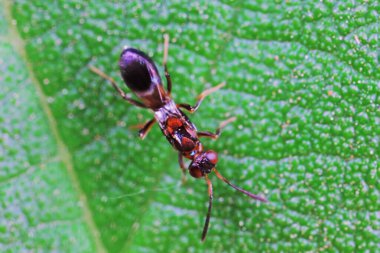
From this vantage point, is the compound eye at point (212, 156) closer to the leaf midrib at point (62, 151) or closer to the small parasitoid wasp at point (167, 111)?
the small parasitoid wasp at point (167, 111)

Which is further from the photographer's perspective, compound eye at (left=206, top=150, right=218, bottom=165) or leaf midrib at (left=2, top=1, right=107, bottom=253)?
leaf midrib at (left=2, top=1, right=107, bottom=253)

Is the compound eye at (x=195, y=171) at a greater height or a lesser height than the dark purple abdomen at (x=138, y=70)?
lesser

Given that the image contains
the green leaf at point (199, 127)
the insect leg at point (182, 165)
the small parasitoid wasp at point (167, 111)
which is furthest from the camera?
the insect leg at point (182, 165)

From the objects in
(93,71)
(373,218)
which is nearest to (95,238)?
(93,71)

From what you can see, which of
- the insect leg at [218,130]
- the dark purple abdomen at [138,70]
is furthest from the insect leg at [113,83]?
the insect leg at [218,130]

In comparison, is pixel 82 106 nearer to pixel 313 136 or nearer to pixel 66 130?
pixel 66 130

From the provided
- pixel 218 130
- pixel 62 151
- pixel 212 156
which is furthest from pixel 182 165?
pixel 62 151

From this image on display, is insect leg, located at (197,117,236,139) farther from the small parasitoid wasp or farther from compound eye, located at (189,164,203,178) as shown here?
compound eye, located at (189,164,203,178)

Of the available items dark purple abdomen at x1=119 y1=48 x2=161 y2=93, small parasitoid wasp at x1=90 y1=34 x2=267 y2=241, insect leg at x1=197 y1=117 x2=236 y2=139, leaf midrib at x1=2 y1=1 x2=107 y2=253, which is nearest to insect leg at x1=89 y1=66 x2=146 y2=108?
small parasitoid wasp at x1=90 y1=34 x2=267 y2=241
